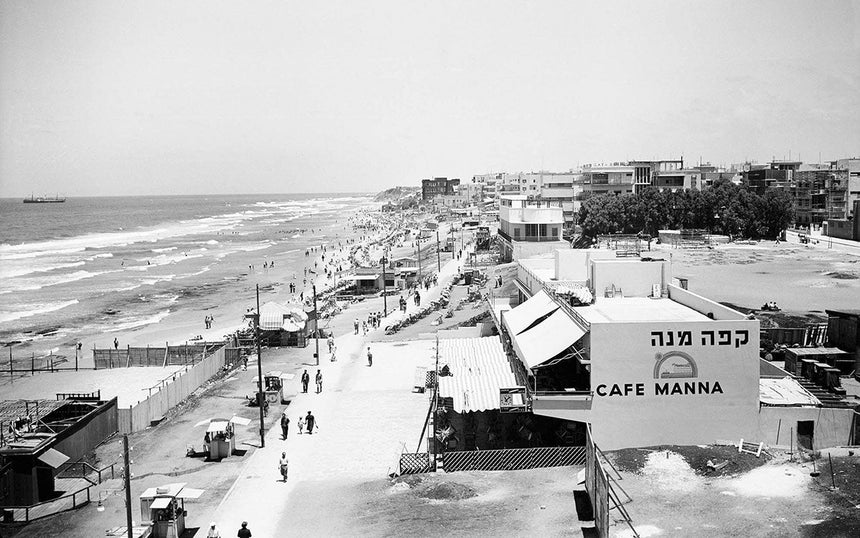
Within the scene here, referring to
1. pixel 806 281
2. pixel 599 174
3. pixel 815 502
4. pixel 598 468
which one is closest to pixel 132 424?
pixel 598 468

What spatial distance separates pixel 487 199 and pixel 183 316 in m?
106

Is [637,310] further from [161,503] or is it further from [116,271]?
[116,271]

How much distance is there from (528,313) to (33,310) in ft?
148

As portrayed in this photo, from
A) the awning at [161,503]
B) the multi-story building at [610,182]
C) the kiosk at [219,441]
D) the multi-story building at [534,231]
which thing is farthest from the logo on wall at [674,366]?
the multi-story building at [610,182]

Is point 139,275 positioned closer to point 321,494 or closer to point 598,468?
point 321,494

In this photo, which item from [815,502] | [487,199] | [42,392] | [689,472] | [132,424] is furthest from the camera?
[487,199]

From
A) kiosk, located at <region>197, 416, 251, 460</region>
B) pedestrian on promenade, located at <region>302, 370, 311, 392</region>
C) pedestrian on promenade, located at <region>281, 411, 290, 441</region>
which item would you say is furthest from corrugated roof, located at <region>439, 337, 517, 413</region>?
kiosk, located at <region>197, 416, 251, 460</region>

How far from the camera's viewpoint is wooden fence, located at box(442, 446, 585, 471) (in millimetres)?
16859

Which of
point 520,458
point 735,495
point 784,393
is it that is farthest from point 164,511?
point 784,393

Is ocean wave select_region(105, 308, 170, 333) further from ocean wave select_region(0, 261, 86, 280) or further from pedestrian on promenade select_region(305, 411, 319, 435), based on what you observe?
ocean wave select_region(0, 261, 86, 280)

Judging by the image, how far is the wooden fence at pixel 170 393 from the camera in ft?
76.4

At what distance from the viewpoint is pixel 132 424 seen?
23.4 metres

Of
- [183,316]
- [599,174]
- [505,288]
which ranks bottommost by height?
[183,316]

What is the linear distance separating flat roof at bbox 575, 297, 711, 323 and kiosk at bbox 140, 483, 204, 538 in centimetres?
1037
